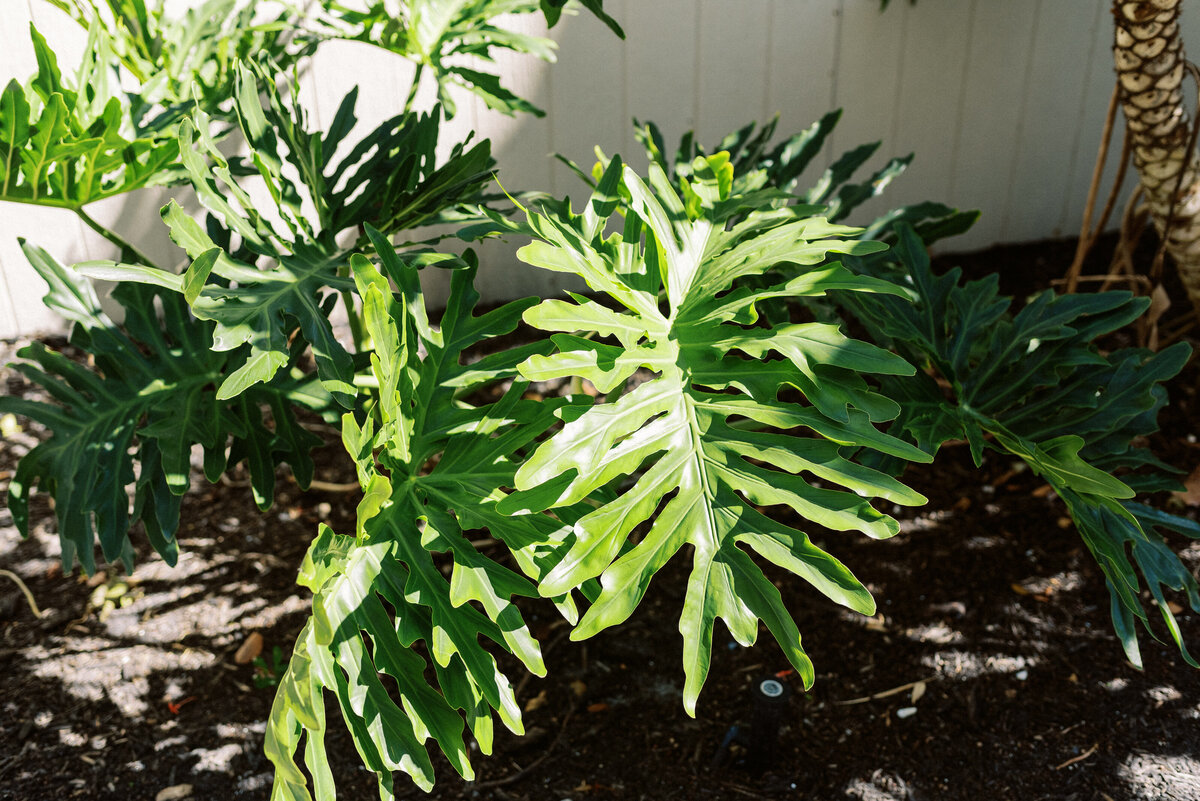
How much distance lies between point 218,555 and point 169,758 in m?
0.56

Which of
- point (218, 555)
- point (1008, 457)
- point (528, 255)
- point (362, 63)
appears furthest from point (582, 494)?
point (362, 63)

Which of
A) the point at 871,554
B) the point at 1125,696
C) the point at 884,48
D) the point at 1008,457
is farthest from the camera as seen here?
the point at 884,48

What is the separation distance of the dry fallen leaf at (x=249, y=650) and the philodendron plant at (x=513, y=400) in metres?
0.23

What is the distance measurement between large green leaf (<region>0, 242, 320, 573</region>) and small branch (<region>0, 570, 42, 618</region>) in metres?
0.47

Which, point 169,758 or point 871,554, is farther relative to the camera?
point 871,554

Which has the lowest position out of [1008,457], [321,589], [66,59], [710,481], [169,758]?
[169,758]

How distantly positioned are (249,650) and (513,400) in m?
0.92

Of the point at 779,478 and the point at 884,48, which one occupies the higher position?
the point at 884,48

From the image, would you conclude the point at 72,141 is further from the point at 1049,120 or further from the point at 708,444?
the point at 1049,120

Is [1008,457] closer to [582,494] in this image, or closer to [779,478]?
[779,478]

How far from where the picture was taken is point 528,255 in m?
1.04

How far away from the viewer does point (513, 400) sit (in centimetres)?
128

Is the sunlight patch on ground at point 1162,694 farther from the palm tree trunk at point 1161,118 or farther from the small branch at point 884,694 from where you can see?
the palm tree trunk at point 1161,118

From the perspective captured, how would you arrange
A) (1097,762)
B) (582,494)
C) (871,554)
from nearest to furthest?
(582,494)
(1097,762)
(871,554)
